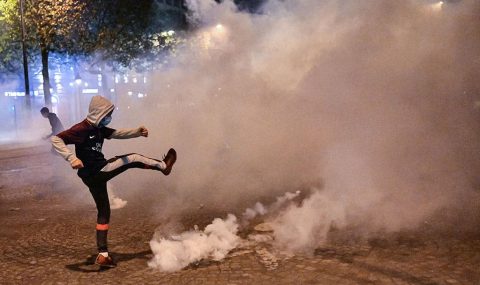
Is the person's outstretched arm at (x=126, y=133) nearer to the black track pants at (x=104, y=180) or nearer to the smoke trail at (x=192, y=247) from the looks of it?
the black track pants at (x=104, y=180)

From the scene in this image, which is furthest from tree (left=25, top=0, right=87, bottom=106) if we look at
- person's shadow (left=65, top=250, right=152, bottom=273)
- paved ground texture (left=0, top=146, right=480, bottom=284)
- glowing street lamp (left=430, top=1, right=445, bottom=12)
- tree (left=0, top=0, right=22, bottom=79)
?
person's shadow (left=65, top=250, right=152, bottom=273)

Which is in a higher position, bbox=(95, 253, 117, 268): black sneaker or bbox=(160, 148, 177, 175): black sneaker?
bbox=(160, 148, 177, 175): black sneaker

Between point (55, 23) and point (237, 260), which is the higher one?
point (55, 23)

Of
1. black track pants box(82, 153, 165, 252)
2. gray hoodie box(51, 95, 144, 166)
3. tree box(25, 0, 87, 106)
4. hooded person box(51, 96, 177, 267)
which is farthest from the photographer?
tree box(25, 0, 87, 106)

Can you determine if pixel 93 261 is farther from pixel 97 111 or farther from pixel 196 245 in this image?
pixel 97 111

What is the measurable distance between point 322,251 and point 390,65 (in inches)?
163

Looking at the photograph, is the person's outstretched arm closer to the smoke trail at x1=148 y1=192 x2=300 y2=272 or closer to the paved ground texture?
the smoke trail at x1=148 y1=192 x2=300 y2=272

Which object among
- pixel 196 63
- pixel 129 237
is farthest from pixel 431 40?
pixel 196 63

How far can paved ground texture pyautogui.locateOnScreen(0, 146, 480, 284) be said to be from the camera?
3852mm

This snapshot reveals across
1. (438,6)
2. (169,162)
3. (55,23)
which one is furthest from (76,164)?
(55,23)

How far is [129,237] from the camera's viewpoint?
5.23 m

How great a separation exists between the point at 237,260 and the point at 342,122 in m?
4.34

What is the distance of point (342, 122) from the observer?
8.01m

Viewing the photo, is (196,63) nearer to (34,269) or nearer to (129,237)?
(129,237)
